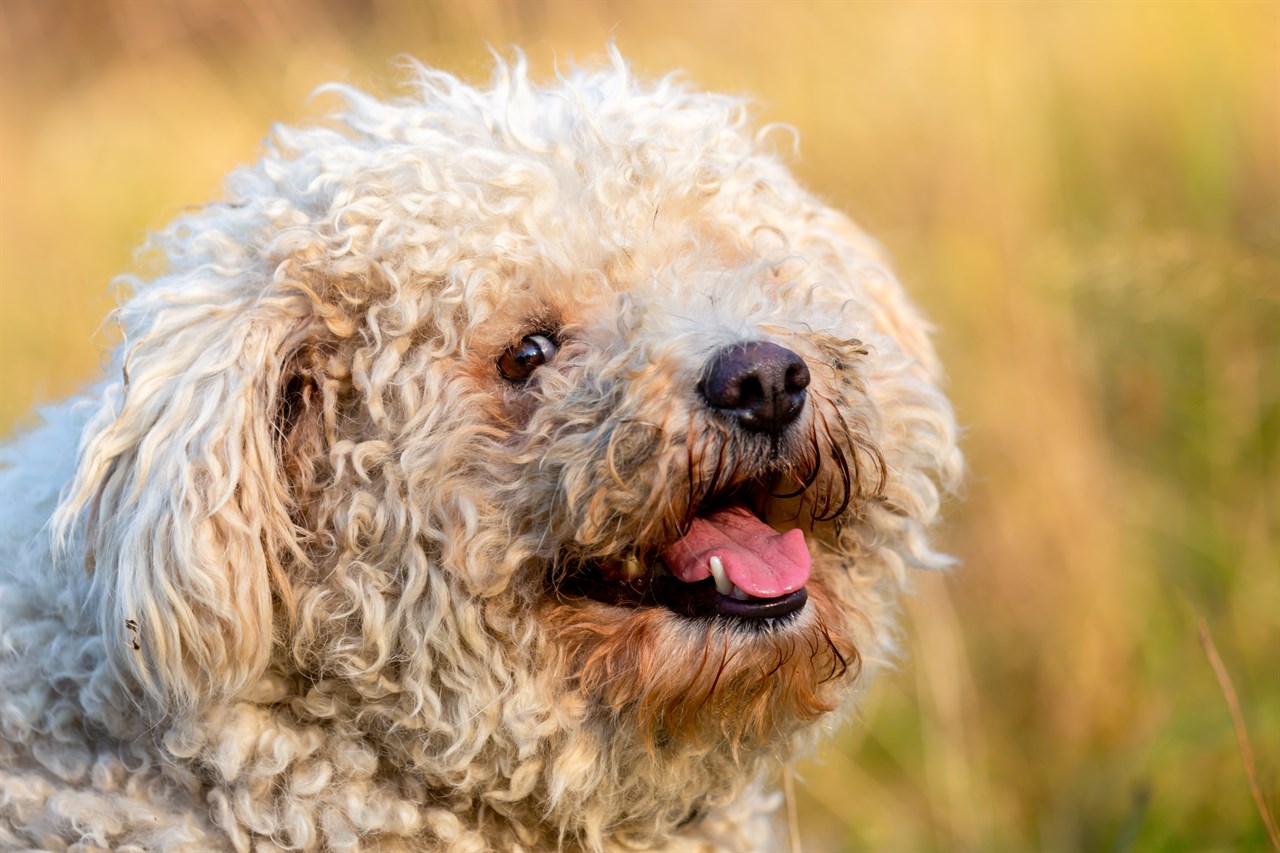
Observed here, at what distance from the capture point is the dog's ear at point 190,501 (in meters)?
1.98

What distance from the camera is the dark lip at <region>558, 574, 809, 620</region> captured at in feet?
6.84

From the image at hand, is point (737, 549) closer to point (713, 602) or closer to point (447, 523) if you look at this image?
point (713, 602)

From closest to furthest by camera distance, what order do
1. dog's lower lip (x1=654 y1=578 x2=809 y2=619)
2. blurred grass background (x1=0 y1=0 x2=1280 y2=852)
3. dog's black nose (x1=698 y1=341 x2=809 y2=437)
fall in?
dog's black nose (x1=698 y1=341 x2=809 y2=437) → dog's lower lip (x1=654 y1=578 x2=809 y2=619) → blurred grass background (x1=0 y1=0 x2=1280 y2=852)

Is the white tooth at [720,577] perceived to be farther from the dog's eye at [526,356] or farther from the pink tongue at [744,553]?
the dog's eye at [526,356]

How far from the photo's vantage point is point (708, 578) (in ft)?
6.95

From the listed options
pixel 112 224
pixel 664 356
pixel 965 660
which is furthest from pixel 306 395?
pixel 112 224

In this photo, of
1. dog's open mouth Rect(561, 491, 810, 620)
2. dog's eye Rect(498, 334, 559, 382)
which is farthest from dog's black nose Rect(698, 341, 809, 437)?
dog's eye Rect(498, 334, 559, 382)

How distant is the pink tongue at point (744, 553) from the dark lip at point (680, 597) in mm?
14

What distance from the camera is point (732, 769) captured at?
2293 millimetres

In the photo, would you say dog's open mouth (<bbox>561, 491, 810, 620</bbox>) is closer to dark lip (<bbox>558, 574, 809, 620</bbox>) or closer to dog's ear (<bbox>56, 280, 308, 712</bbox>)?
dark lip (<bbox>558, 574, 809, 620</bbox>)

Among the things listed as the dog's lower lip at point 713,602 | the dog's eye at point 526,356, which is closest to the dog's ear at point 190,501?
the dog's eye at point 526,356

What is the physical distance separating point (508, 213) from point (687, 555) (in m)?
0.60

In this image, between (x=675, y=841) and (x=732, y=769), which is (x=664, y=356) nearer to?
(x=732, y=769)

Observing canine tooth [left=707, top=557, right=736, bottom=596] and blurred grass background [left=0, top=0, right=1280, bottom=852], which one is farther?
blurred grass background [left=0, top=0, right=1280, bottom=852]
